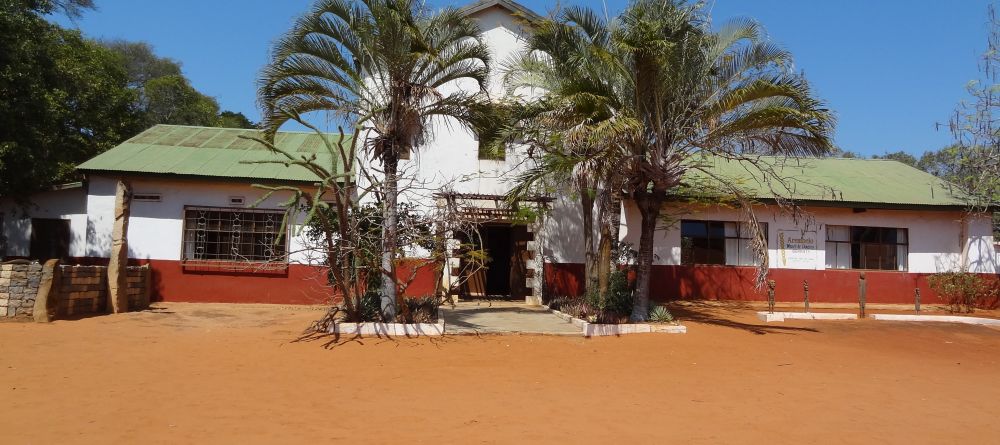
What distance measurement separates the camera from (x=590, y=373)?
9.19 meters

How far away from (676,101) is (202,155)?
1230 centimetres

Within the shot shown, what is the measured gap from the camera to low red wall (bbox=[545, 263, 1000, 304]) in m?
17.4

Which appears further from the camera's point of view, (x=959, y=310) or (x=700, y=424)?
(x=959, y=310)

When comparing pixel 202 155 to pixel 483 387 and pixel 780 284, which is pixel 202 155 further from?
pixel 780 284

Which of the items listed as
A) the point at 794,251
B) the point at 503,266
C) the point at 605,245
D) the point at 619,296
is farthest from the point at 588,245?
the point at 794,251

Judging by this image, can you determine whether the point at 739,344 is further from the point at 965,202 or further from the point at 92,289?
the point at 92,289

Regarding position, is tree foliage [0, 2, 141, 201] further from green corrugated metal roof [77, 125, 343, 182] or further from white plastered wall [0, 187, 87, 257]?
green corrugated metal roof [77, 125, 343, 182]

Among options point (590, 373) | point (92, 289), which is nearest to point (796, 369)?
point (590, 373)

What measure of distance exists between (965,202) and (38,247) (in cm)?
2599

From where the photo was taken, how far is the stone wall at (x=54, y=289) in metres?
12.0

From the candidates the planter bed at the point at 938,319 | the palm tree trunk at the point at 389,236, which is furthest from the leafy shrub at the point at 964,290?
the palm tree trunk at the point at 389,236

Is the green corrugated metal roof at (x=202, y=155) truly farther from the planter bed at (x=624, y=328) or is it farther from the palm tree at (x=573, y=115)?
the planter bed at (x=624, y=328)

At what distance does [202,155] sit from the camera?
1712cm

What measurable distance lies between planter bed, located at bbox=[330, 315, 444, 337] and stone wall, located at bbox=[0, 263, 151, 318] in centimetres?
558
